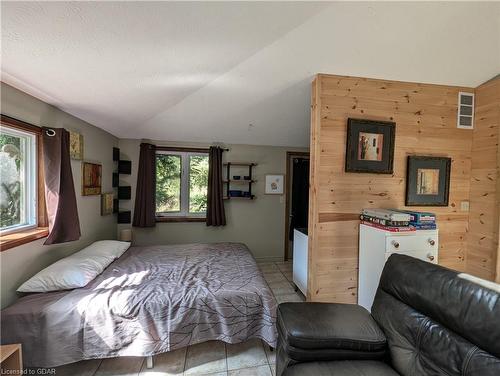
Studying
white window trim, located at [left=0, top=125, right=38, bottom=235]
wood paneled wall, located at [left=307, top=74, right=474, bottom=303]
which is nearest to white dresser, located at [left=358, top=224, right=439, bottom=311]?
wood paneled wall, located at [left=307, top=74, right=474, bottom=303]

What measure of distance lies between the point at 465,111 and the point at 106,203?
14.6ft

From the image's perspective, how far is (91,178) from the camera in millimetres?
2777

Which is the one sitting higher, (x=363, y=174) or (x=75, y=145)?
(x=75, y=145)

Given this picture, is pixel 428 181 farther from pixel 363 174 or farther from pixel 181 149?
pixel 181 149

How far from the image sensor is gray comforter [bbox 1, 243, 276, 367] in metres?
1.53

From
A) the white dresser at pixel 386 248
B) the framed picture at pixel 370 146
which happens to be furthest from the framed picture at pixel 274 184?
the white dresser at pixel 386 248

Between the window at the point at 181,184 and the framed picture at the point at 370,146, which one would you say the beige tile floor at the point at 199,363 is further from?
the window at the point at 181,184

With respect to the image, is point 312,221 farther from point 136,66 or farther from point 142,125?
point 142,125

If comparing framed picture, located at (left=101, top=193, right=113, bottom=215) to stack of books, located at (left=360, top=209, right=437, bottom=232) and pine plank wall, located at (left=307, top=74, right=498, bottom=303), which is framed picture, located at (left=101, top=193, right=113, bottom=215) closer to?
pine plank wall, located at (left=307, top=74, right=498, bottom=303)

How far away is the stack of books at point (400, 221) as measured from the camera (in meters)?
1.85

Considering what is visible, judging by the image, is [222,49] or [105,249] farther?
[105,249]

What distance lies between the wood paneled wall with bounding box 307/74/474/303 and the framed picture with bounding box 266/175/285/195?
6.08 feet

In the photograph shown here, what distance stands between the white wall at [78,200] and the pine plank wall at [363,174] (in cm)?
242

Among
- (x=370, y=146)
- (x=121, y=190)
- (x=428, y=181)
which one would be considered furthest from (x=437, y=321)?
(x=121, y=190)
